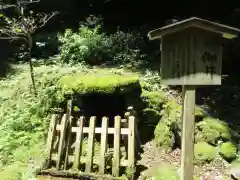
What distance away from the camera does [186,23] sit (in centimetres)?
426

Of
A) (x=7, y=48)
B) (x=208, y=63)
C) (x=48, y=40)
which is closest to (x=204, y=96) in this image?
(x=208, y=63)

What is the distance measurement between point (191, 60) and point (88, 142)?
2.81 m

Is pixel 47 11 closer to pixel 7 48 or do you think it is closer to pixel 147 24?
pixel 7 48

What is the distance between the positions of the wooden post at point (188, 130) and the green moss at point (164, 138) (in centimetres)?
272

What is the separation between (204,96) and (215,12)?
15.4 feet

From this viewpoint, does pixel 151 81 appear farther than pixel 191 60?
Yes

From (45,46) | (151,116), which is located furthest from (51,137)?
(45,46)

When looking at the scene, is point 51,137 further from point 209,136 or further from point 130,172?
point 209,136

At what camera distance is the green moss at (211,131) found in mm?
7253

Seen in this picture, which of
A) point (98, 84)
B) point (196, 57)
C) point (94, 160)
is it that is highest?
point (196, 57)

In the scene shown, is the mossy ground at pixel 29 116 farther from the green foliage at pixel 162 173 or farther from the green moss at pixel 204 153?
the green moss at pixel 204 153

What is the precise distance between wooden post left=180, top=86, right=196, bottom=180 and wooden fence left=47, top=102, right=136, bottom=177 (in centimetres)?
169

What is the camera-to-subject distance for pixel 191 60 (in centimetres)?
439

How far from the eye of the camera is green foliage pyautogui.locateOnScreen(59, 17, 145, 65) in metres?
10.9
